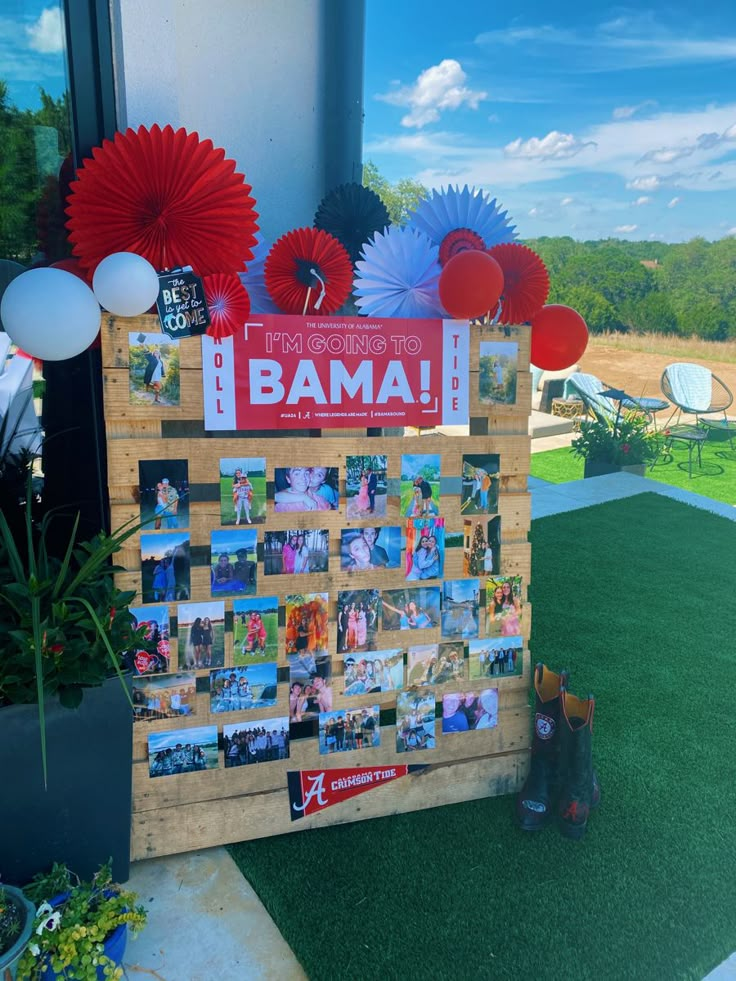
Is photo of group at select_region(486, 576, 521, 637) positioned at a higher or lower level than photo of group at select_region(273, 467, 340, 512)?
lower

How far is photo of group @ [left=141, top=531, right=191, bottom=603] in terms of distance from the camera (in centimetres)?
186

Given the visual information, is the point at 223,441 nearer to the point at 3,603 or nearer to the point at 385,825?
the point at 3,603

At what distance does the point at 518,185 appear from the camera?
84.6 m

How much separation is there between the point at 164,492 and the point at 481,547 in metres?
0.89

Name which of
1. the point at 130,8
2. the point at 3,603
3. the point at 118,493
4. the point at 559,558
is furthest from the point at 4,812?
the point at 559,558

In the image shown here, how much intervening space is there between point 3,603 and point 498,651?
1.33 metres

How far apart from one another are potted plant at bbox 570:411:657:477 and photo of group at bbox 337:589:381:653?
5356 mm

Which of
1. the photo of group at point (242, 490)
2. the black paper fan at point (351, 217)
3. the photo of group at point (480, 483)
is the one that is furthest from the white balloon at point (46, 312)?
the photo of group at point (480, 483)

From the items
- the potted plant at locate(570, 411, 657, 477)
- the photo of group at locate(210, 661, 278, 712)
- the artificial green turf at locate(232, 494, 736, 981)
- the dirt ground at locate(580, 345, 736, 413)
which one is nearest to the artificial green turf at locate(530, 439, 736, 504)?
the potted plant at locate(570, 411, 657, 477)

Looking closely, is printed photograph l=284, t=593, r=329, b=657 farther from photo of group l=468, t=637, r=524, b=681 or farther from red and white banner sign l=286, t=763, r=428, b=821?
photo of group l=468, t=637, r=524, b=681

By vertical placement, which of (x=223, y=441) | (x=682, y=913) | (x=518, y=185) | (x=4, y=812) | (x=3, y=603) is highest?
(x=518, y=185)

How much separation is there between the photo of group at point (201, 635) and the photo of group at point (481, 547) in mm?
699

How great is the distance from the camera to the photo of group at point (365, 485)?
78.3 inches

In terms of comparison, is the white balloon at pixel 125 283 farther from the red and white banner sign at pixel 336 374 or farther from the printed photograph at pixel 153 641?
the printed photograph at pixel 153 641
